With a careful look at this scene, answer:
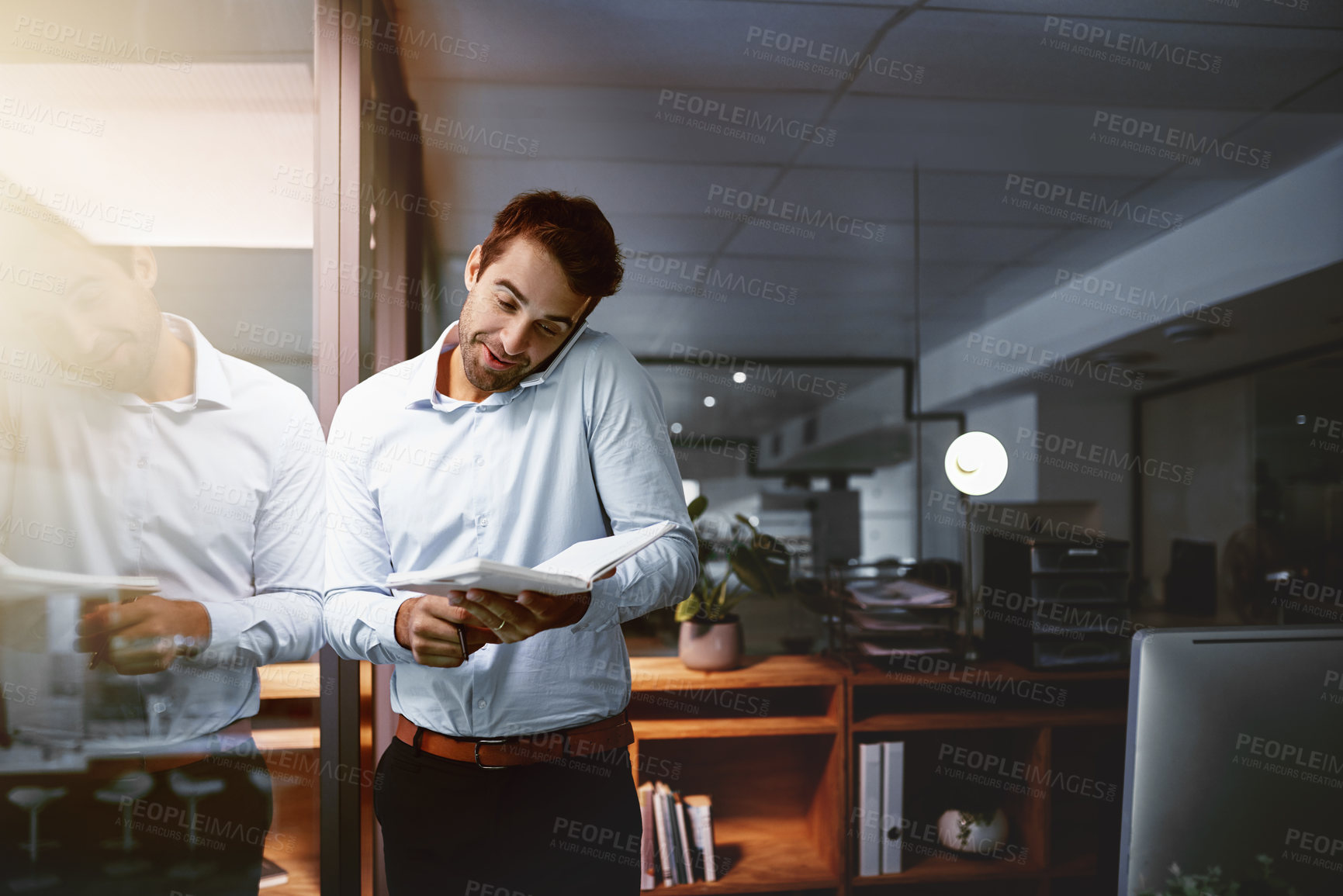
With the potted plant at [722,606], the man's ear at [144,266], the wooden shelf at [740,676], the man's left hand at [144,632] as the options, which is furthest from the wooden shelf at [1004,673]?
the man's ear at [144,266]

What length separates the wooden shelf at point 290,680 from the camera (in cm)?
166

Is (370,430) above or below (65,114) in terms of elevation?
below

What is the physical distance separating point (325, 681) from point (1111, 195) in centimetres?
320

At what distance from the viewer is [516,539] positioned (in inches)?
55.2

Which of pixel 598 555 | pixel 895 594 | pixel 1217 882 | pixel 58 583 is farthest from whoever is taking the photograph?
pixel 895 594

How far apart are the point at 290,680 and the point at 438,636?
2.33ft

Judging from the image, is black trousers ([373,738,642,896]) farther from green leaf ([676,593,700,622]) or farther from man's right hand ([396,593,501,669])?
green leaf ([676,593,700,622])

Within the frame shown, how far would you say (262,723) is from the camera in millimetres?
1647

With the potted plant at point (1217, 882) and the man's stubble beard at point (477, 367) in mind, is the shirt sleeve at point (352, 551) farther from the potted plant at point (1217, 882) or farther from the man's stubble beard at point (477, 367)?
the potted plant at point (1217, 882)

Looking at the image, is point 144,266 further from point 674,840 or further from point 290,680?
point 674,840

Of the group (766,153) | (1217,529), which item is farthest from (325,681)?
(1217,529)

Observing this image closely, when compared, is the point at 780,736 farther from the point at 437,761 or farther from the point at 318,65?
the point at 318,65

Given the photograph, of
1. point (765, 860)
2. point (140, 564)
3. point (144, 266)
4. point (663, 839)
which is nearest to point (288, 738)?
point (140, 564)

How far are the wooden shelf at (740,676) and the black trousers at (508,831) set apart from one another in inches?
33.5
